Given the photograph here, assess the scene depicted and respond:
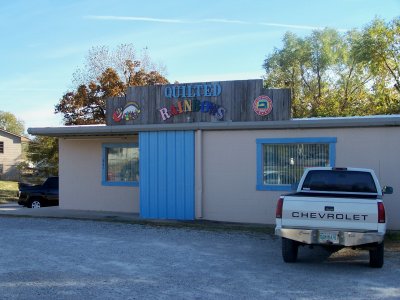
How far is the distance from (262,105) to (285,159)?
5.32 feet

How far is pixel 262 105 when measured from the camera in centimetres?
1452

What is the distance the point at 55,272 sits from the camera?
8.09 metres

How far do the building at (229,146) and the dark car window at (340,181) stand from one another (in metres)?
3.52

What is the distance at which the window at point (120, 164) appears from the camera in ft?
56.6

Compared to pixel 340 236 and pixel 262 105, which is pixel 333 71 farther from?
pixel 340 236

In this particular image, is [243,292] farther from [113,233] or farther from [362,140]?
[362,140]

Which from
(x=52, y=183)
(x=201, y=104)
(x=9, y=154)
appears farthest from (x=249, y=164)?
(x=9, y=154)

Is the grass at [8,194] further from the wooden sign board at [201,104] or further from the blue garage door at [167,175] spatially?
the blue garage door at [167,175]

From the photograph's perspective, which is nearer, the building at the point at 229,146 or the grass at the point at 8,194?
the building at the point at 229,146

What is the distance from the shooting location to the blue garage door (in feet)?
49.2

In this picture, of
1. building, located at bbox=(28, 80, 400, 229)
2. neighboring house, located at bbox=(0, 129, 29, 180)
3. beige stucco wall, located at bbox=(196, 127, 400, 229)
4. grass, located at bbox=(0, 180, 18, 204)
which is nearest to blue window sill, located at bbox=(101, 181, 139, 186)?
building, located at bbox=(28, 80, 400, 229)

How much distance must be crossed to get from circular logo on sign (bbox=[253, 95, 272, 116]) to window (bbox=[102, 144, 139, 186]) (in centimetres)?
470

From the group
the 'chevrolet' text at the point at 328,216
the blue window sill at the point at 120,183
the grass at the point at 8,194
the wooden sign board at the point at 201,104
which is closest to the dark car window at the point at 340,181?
the 'chevrolet' text at the point at 328,216

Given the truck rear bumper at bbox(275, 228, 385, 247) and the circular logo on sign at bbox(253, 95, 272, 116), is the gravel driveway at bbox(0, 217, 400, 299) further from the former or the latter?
the circular logo on sign at bbox(253, 95, 272, 116)
